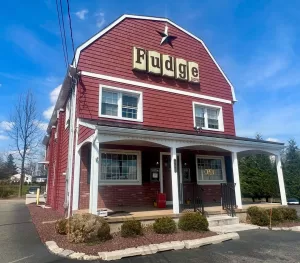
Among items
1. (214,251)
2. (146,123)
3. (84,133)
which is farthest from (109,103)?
(214,251)

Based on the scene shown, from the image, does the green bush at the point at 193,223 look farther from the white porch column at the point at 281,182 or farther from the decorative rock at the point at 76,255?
the white porch column at the point at 281,182

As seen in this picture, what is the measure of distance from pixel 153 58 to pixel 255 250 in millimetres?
9621

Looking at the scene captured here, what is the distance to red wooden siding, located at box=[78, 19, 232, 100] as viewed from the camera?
37.1ft

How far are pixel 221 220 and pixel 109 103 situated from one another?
21.6ft

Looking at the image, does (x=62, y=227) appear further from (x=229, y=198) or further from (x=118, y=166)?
(x=229, y=198)

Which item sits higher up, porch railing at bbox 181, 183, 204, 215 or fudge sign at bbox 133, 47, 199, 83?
fudge sign at bbox 133, 47, 199, 83

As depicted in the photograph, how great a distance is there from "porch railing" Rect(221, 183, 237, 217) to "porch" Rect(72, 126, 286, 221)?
4cm

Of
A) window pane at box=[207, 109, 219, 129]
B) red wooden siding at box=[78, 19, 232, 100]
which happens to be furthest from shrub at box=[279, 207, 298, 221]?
red wooden siding at box=[78, 19, 232, 100]

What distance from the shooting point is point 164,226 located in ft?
23.8

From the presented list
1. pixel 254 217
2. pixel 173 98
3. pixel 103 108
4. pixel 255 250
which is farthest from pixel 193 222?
pixel 173 98

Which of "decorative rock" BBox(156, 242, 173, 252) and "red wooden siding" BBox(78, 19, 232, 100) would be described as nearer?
"decorative rock" BBox(156, 242, 173, 252)

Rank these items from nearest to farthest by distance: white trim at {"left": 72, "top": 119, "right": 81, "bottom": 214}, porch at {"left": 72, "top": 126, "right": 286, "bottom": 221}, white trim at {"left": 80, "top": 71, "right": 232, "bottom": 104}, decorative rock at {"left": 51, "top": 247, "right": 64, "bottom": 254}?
decorative rock at {"left": 51, "top": 247, "right": 64, "bottom": 254} → porch at {"left": 72, "top": 126, "right": 286, "bottom": 221} → white trim at {"left": 72, "top": 119, "right": 81, "bottom": 214} → white trim at {"left": 80, "top": 71, "right": 232, "bottom": 104}

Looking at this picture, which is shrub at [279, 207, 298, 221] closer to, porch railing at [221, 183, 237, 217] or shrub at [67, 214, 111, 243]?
porch railing at [221, 183, 237, 217]

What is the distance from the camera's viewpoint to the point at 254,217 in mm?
9438
